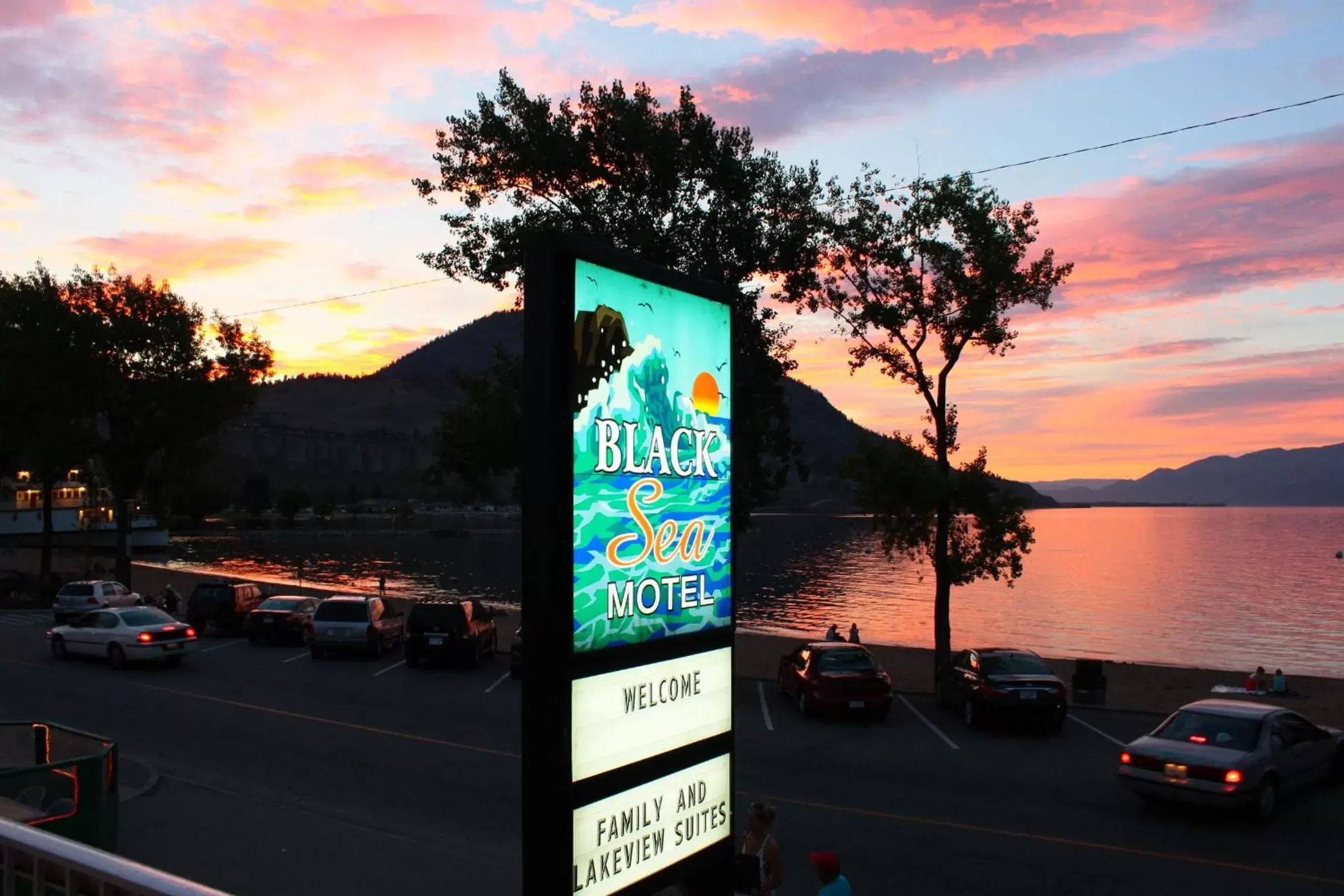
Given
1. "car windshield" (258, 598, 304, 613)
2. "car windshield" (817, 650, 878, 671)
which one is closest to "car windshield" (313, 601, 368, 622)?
"car windshield" (258, 598, 304, 613)

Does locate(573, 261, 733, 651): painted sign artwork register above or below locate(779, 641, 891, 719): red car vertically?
above

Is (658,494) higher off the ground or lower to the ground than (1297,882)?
higher

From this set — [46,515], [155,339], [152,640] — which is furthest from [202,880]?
[46,515]

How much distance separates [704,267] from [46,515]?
43.2 meters

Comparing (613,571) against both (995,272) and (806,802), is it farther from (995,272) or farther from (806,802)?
(995,272)

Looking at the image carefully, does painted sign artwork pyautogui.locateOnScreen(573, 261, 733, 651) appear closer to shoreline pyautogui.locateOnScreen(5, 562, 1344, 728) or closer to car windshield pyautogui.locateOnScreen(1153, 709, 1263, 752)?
car windshield pyautogui.locateOnScreen(1153, 709, 1263, 752)

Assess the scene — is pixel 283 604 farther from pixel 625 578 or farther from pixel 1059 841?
pixel 625 578

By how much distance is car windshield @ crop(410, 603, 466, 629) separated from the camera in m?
28.2

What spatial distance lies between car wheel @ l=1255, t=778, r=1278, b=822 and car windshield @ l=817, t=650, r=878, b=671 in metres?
8.42

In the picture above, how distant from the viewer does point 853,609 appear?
239 ft

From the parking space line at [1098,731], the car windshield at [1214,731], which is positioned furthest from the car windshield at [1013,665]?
the car windshield at [1214,731]

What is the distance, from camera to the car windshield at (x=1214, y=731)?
1475 centimetres

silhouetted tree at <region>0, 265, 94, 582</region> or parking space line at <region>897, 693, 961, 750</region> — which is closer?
parking space line at <region>897, 693, 961, 750</region>

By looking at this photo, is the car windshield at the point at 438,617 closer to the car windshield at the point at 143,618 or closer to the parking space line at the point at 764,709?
the car windshield at the point at 143,618
